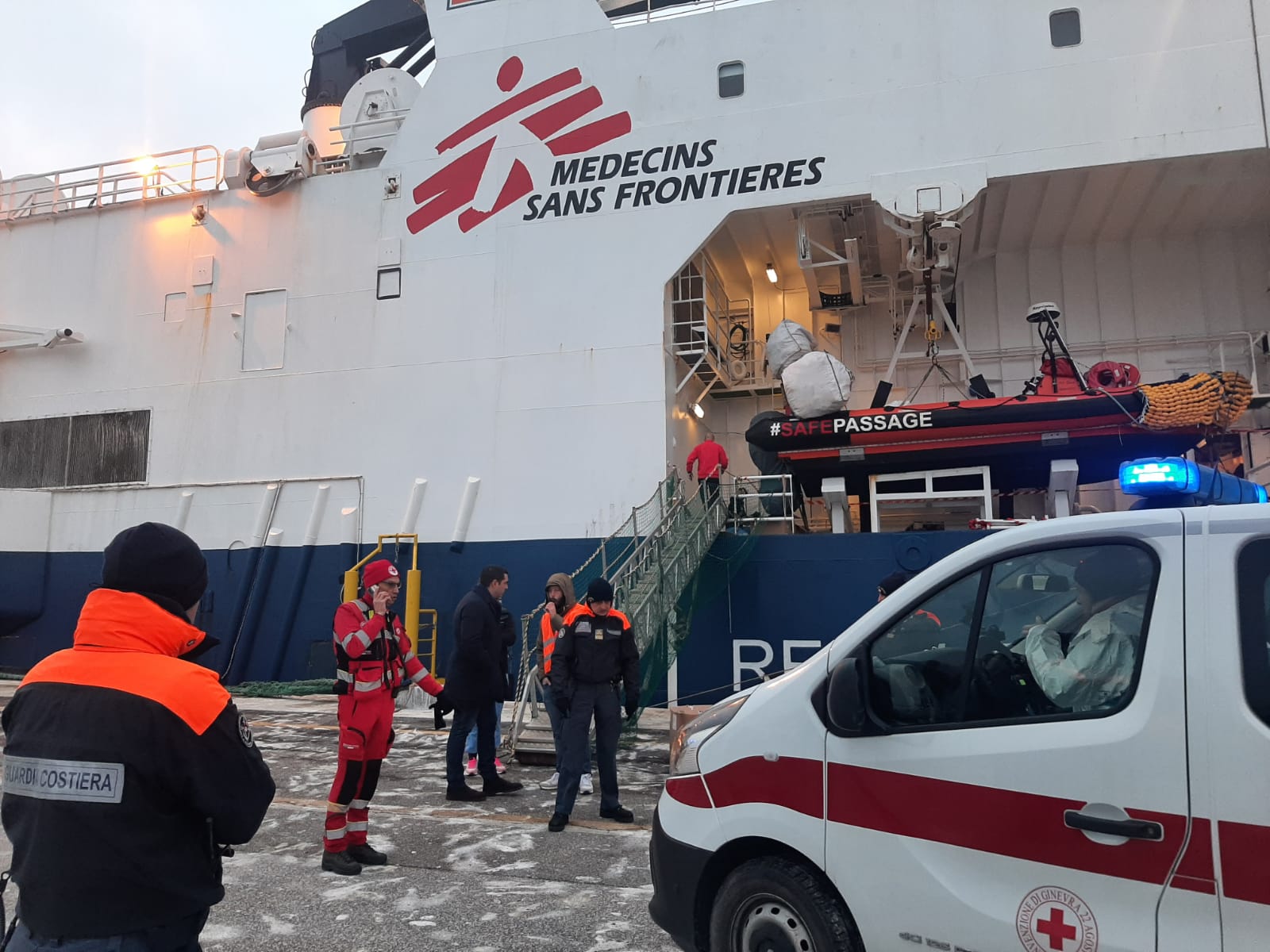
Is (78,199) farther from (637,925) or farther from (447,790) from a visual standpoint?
(637,925)

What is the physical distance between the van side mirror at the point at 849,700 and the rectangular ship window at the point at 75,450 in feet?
41.1

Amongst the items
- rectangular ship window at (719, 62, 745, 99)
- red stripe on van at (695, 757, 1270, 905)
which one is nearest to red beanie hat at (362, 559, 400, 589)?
red stripe on van at (695, 757, 1270, 905)

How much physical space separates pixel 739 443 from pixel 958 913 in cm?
1090

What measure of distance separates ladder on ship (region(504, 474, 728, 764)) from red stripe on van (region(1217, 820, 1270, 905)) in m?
5.28

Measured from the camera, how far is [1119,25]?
9.17 m

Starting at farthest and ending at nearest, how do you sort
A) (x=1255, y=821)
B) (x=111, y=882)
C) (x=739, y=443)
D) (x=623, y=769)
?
1. (x=739, y=443)
2. (x=623, y=769)
3. (x=1255, y=821)
4. (x=111, y=882)

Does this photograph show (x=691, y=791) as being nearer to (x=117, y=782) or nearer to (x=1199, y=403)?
(x=117, y=782)

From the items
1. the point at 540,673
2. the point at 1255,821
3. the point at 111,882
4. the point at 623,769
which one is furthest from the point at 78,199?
the point at 1255,821

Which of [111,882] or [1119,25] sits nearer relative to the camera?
[111,882]

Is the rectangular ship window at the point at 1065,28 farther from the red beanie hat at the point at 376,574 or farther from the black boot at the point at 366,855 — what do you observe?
the black boot at the point at 366,855

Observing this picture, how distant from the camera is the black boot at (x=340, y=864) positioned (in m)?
4.16

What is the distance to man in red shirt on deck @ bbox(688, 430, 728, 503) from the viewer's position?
962 cm

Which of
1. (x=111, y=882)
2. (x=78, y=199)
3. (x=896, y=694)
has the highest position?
(x=78, y=199)

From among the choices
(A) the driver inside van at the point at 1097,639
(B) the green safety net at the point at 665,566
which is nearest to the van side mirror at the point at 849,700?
(A) the driver inside van at the point at 1097,639
